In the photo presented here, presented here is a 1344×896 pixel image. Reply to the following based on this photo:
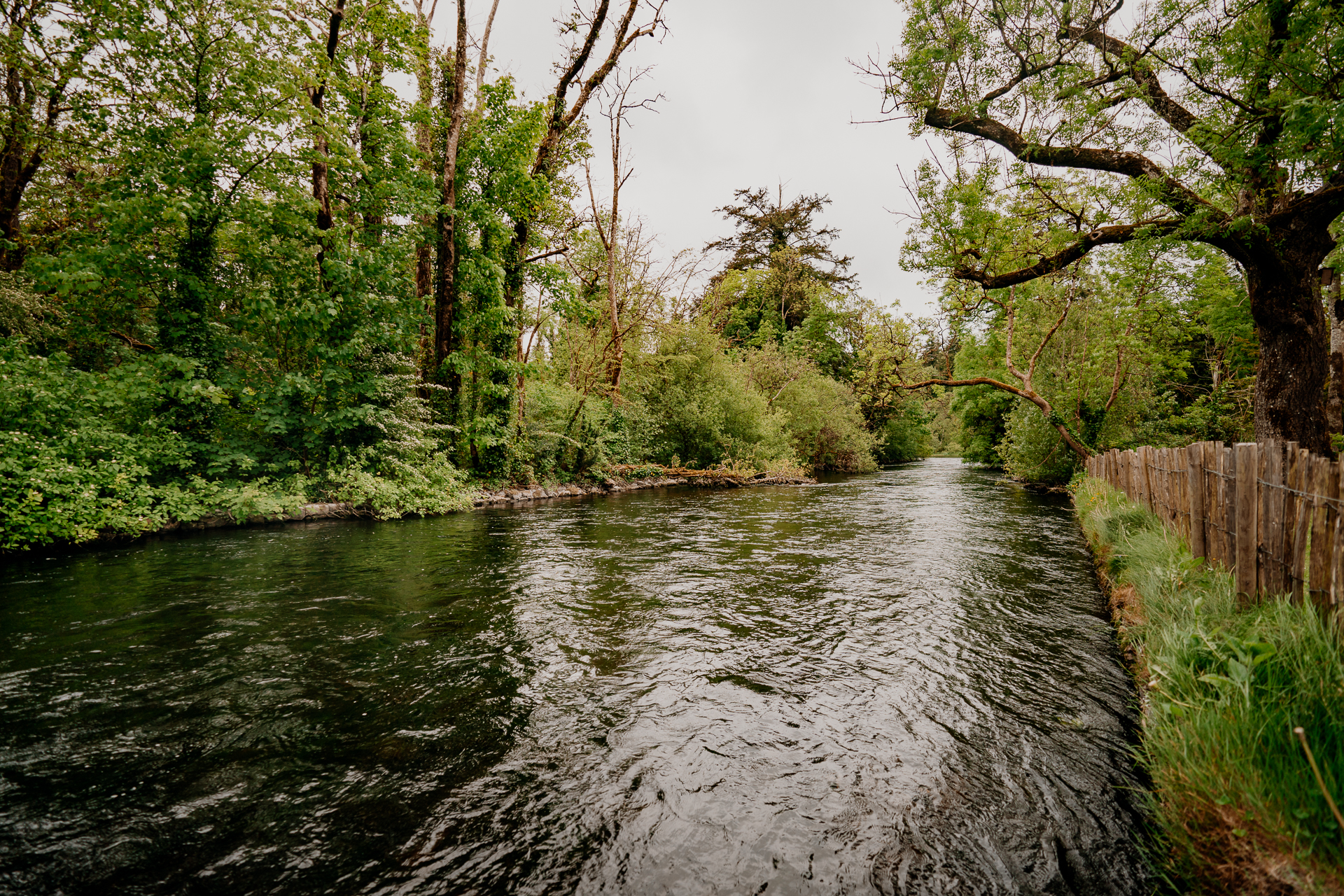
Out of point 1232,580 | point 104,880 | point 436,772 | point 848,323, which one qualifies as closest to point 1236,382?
point 1232,580

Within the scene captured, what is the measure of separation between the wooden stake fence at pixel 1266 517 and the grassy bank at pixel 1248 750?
0.80 feet

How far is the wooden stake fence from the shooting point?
3143 millimetres

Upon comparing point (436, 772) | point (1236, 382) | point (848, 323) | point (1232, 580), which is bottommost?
point (436, 772)

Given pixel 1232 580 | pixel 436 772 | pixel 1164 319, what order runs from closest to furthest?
pixel 436 772
pixel 1232 580
pixel 1164 319

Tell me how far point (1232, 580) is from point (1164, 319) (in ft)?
60.8

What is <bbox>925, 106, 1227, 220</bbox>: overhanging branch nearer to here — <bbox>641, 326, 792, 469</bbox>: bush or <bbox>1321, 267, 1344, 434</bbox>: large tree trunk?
<bbox>1321, 267, 1344, 434</bbox>: large tree trunk

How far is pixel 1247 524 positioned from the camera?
412cm

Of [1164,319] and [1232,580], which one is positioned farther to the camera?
[1164,319]

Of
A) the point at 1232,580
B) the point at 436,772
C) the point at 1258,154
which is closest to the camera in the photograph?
the point at 436,772

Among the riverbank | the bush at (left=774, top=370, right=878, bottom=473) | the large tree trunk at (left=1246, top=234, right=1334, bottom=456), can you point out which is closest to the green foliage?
the bush at (left=774, top=370, right=878, bottom=473)

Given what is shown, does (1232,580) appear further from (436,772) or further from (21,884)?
(21,884)

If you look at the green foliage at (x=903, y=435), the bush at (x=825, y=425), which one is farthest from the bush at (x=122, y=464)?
Answer: the green foliage at (x=903, y=435)

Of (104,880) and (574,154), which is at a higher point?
(574,154)

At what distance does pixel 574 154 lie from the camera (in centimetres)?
1859
